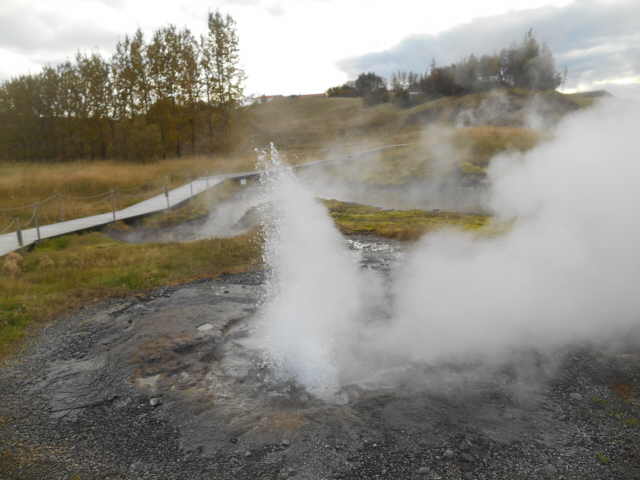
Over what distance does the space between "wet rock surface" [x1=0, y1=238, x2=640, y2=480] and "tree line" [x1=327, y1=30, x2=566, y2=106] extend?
3429 centimetres

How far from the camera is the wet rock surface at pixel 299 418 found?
4410mm

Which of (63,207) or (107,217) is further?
(63,207)

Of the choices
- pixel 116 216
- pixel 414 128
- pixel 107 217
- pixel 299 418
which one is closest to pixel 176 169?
pixel 116 216

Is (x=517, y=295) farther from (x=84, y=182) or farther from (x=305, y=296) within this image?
(x=84, y=182)

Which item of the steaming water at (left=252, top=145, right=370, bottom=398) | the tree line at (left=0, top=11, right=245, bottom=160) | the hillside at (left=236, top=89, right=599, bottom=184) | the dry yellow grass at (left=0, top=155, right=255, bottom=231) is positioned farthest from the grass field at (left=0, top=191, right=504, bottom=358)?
the tree line at (left=0, top=11, right=245, bottom=160)

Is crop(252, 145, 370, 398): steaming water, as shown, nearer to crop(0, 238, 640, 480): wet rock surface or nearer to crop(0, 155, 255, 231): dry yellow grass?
crop(0, 238, 640, 480): wet rock surface

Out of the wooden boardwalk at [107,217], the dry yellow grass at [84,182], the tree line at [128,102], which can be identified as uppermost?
the tree line at [128,102]

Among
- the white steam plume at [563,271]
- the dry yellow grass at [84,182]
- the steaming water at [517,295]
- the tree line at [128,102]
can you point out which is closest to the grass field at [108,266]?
the steaming water at [517,295]

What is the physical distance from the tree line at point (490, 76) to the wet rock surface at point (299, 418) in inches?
1350

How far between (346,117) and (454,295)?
206 feet

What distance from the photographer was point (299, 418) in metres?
5.06

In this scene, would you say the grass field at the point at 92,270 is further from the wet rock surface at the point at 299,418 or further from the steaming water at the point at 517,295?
the steaming water at the point at 517,295

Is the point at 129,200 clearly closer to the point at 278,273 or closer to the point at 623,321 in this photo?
the point at 278,273

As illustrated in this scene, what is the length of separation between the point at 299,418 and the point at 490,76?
5332 centimetres
